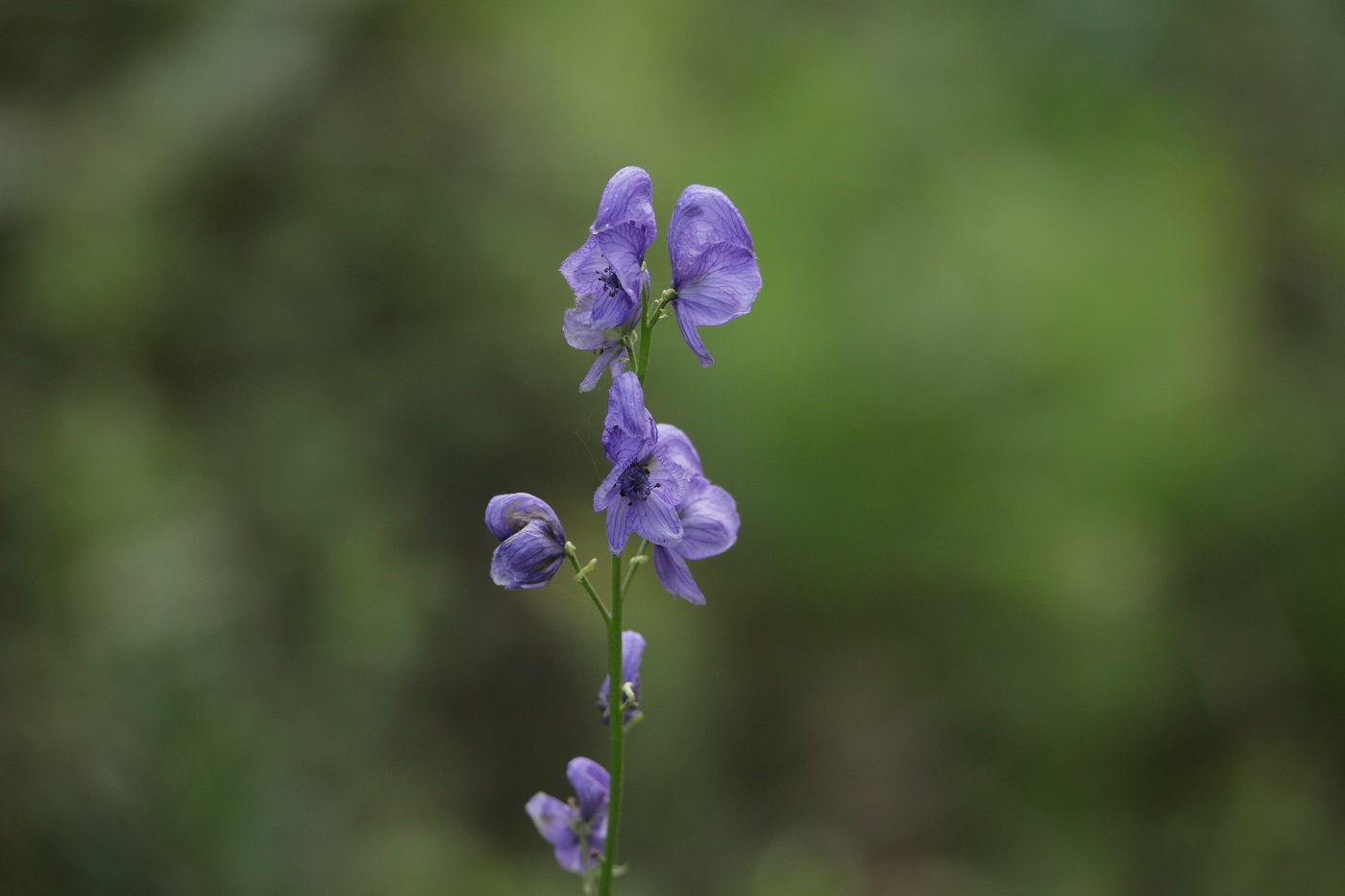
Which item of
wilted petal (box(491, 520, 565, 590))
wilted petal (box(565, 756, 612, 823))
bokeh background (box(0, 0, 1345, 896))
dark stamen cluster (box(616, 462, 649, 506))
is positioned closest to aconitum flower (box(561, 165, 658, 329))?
dark stamen cluster (box(616, 462, 649, 506))

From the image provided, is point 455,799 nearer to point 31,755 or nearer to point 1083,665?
point 31,755

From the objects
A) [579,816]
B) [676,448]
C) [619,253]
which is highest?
[619,253]

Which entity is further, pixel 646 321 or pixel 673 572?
pixel 673 572

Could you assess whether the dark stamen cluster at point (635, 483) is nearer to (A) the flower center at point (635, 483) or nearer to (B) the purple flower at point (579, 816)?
(A) the flower center at point (635, 483)

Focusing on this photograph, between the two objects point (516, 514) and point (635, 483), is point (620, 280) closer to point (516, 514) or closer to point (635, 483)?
point (635, 483)

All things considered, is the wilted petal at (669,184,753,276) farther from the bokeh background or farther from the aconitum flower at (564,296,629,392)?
the bokeh background

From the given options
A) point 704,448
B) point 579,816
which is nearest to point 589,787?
point 579,816
